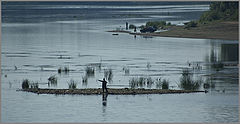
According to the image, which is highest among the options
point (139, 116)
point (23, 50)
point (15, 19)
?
point (15, 19)

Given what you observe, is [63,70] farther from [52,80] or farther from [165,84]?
[165,84]

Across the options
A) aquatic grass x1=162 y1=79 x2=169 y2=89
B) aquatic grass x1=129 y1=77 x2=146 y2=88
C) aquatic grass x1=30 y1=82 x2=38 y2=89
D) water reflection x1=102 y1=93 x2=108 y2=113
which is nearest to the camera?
water reflection x1=102 y1=93 x2=108 y2=113

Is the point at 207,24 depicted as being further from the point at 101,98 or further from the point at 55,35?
the point at 101,98

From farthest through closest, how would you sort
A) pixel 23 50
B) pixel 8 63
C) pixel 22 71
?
1. pixel 23 50
2. pixel 8 63
3. pixel 22 71

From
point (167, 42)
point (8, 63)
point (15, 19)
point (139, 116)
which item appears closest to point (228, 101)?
point (139, 116)

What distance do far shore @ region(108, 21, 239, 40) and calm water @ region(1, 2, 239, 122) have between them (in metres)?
2.21

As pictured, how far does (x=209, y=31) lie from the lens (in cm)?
8431

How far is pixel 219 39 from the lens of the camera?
254 ft

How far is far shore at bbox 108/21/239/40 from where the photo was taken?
80.1m

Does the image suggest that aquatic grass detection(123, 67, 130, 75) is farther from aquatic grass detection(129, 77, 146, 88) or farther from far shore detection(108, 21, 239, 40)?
far shore detection(108, 21, 239, 40)

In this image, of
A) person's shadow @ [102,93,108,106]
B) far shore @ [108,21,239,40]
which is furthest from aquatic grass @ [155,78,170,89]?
far shore @ [108,21,239,40]

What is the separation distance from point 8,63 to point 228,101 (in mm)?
22181

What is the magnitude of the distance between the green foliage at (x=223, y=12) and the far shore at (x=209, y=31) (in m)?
4.12

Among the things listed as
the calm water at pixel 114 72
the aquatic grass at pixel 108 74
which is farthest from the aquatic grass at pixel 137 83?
the aquatic grass at pixel 108 74
